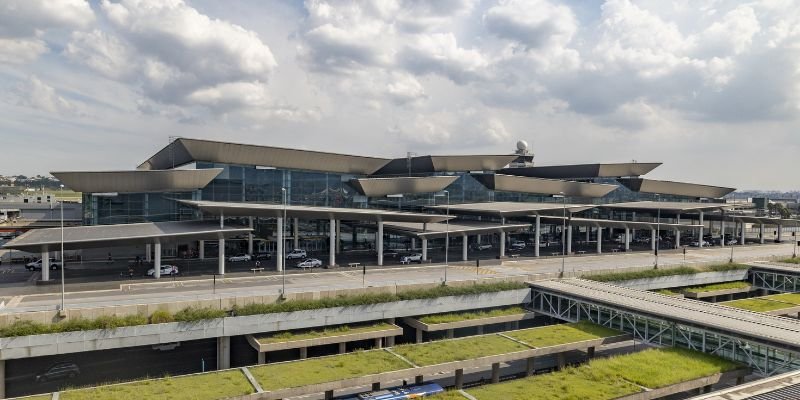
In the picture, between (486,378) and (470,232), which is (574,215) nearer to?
(470,232)

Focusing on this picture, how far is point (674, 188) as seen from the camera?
336ft

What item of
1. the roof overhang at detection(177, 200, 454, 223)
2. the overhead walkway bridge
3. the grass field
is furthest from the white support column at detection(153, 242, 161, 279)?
the overhead walkway bridge

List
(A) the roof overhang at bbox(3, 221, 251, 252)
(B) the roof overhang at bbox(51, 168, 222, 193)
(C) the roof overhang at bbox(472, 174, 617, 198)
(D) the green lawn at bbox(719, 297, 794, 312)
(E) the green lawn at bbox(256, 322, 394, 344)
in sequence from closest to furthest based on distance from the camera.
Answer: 1. (E) the green lawn at bbox(256, 322, 394, 344)
2. (A) the roof overhang at bbox(3, 221, 251, 252)
3. (D) the green lawn at bbox(719, 297, 794, 312)
4. (B) the roof overhang at bbox(51, 168, 222, 193)
5. (C) the roof overhang at bbox(472, 174, 617, 198)

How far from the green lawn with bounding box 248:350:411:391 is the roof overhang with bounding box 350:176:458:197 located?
3822cm

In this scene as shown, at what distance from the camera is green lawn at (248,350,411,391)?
28.3m

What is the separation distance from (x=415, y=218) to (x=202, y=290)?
26069 millimetres

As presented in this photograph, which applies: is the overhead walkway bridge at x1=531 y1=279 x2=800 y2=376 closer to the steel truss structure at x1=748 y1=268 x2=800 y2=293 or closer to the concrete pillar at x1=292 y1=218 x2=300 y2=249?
the steel truss structure at x1=748 y1=268 x2=800 y2=293

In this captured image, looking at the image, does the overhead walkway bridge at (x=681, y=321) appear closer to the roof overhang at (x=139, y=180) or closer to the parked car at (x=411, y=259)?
the parked car at (x=411, y=259)

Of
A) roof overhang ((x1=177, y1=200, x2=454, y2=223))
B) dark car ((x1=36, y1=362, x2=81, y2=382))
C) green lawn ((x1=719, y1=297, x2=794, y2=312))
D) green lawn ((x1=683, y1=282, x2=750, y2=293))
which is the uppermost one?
roof overhang ((x1=177, y1=200, x2=454, y2=223))

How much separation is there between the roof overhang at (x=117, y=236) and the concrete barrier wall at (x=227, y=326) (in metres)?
9.56

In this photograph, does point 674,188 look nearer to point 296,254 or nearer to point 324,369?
point 296,254

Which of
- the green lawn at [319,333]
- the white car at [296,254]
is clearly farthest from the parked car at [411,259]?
the green lawn at [319,333]

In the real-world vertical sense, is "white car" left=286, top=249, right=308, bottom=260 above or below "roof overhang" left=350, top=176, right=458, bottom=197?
below

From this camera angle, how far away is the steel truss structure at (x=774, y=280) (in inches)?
2384
